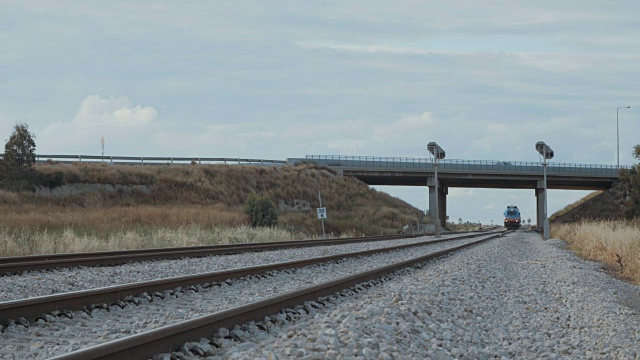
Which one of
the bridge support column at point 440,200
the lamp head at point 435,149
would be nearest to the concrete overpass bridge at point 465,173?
the bridge support column at point 440,200

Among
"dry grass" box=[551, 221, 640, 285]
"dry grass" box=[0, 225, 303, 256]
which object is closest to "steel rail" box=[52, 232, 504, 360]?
"dry grass" box=[551, 221, 640, 285]

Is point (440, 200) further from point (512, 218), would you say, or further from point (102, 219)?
point (102, 219)

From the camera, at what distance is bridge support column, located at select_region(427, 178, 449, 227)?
77.9 m

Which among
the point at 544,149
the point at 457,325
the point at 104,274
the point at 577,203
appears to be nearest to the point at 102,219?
the point at 104,274

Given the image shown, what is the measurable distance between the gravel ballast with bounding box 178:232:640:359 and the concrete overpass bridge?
5996 cm

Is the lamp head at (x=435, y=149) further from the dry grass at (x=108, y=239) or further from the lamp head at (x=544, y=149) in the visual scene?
the dry grass at (x=108, y=239)

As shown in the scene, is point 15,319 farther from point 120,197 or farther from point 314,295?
point 120,197

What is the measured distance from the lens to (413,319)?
9320 millimetres

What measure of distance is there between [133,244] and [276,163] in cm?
5478

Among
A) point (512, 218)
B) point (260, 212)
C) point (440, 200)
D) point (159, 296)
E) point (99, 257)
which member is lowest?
point (512, 218)

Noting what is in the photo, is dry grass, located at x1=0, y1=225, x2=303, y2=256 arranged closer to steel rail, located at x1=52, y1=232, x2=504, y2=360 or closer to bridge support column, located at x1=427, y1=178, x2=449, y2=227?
steel rail, located at x1=52, y1=232, x2=504, y2=360

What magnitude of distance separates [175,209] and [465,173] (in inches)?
1505

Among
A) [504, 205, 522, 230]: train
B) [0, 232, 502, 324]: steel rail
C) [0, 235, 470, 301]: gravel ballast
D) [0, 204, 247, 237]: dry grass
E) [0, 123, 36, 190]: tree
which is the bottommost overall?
[504, 205, 522, 230]: train

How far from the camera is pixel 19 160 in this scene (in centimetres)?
5241
